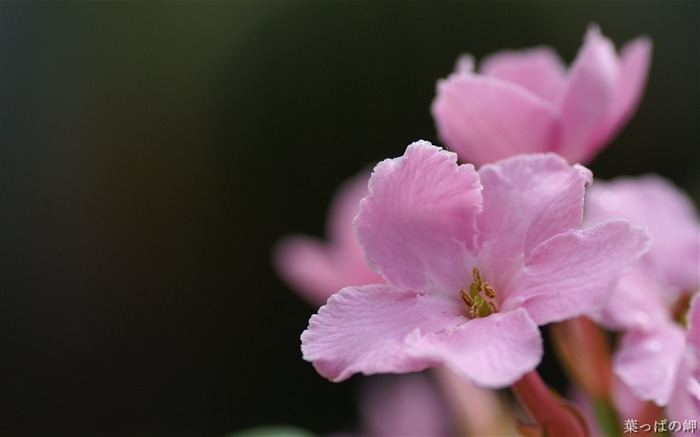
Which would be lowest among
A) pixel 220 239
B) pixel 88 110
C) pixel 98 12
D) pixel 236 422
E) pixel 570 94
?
pixel 236 422

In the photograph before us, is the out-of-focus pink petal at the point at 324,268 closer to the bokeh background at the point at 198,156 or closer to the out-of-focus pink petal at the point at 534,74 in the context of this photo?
the out-of-focus pink petal at the point at 534,74

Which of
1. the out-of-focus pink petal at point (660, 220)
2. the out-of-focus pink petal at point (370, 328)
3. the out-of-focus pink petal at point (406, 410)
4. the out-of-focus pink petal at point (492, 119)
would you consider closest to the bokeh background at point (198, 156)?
the out-of-focus pink petal at point (406, 410)

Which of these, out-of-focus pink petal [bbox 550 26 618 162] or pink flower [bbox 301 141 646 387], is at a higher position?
out-of-focus pink petal [bbox 550 26 618 162]

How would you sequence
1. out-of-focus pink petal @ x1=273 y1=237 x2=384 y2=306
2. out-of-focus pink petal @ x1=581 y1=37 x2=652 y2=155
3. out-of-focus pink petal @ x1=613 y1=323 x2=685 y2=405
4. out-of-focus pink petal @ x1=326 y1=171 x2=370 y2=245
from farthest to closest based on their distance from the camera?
out-of-focus pink petal @ x1=326 y1=171 x2=370 y2=245, out-of-focus pink petal @ x1=273 y1=237 x2=384 y2=306, out-of-focus pink petal @ x1=581 y1=37 x2=652 y2=155, out-of-focus pink petal @ x1=613 y1=323 x2=685 y2=405

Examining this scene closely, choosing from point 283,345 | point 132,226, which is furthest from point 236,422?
point 132,226

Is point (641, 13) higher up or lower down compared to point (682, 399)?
higher up

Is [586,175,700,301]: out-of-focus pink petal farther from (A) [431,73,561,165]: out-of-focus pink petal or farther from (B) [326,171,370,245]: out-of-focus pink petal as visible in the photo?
(B) [326,171,370,245]: out-of-focus pink petal

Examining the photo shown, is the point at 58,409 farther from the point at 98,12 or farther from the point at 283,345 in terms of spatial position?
the point at 98,12

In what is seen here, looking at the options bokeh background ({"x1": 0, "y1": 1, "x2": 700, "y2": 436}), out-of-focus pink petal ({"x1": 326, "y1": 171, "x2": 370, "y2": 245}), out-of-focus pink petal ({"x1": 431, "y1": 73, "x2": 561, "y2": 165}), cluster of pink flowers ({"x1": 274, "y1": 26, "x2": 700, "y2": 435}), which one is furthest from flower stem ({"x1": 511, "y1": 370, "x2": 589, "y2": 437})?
bokeh background ({"x1": 0, "y1": 1, "x2": 700, "y2": 436})
